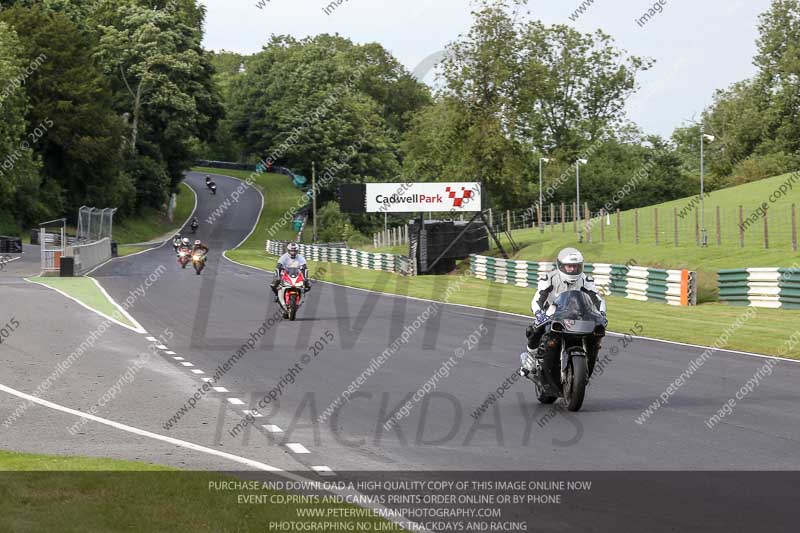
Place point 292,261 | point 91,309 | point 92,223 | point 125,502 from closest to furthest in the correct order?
point 125,502 → point 292,261 → point 91,309 → point 92,223

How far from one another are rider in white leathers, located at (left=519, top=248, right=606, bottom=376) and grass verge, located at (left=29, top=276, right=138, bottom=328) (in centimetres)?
1330

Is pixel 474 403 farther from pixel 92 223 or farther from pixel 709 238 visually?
pixel 92 223

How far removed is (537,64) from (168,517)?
69.3 metres

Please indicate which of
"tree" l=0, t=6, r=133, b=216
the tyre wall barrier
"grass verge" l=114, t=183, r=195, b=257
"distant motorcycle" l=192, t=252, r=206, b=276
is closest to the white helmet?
"distant motorcycle" l=192, t=252, r=206, b=276

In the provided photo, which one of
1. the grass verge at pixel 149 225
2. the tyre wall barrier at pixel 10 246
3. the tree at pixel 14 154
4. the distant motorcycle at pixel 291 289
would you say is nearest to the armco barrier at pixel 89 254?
the tyre wall barrier at pixel 10 246

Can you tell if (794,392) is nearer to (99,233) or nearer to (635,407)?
(635,407)

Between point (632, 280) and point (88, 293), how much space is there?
16.4 meters

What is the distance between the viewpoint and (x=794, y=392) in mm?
13969

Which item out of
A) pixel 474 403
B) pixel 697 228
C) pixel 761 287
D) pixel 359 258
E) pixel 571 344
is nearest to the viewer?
pixel 571 344

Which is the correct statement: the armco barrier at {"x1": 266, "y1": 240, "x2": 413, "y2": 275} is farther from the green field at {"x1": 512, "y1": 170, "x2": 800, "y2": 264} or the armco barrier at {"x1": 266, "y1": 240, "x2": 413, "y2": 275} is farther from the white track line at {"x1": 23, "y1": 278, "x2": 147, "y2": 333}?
the white track line at {"x1": 23, "y1": 278, "x2": 147, "y2": 333}

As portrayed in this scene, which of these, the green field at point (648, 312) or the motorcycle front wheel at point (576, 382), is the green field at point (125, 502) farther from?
the green field at point (648, 312)

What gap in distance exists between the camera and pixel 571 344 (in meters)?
12.2

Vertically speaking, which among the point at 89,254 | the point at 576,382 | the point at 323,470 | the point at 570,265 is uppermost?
the point at 89,254

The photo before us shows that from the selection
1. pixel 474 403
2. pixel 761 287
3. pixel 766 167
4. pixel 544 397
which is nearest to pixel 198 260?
pixel 761 287
